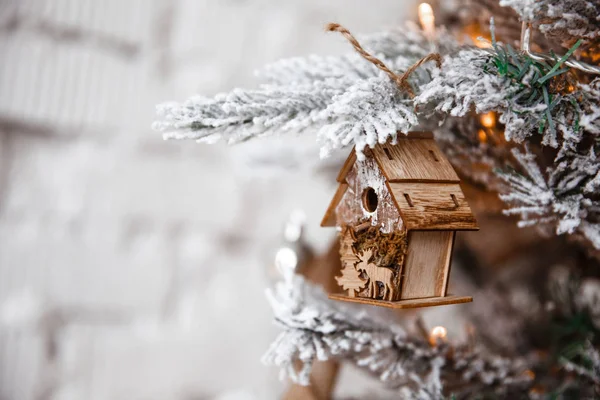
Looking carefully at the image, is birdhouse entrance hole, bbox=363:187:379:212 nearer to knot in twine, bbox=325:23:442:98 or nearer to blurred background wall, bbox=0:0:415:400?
knot in twine, bbox=325:23:442:98

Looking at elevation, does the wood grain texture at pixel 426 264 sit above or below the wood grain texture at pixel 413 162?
below

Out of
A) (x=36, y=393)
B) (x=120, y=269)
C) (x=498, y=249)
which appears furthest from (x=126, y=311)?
(x=498, y=249)

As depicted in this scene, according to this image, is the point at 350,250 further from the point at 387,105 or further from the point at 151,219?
the point at 151,219

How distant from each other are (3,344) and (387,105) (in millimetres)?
861

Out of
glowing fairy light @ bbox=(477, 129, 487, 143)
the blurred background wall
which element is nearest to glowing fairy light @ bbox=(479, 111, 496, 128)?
glowing fairy light @ bbox=(477, 129, 487, 143)

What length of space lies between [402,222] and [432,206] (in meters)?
0.02

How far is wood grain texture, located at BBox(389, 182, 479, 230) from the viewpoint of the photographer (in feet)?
1.14

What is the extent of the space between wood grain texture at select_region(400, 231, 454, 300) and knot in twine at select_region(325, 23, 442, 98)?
0.33 ft

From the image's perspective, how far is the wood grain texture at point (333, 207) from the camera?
41 cm

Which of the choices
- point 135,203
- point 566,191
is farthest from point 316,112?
A: point 135,203

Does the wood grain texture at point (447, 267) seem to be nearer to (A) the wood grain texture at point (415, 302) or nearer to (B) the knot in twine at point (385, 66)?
(A) the wood grain texture at point (415, 302)

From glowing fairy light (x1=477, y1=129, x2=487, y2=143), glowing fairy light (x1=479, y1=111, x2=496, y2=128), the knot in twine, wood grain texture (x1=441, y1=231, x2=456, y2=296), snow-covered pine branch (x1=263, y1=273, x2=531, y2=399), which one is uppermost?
the knot in twine

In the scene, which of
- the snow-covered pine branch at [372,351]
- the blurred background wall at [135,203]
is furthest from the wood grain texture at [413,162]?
the blurred background wall at [135,203]

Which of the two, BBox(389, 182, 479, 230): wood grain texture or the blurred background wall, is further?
the blurred background wall
